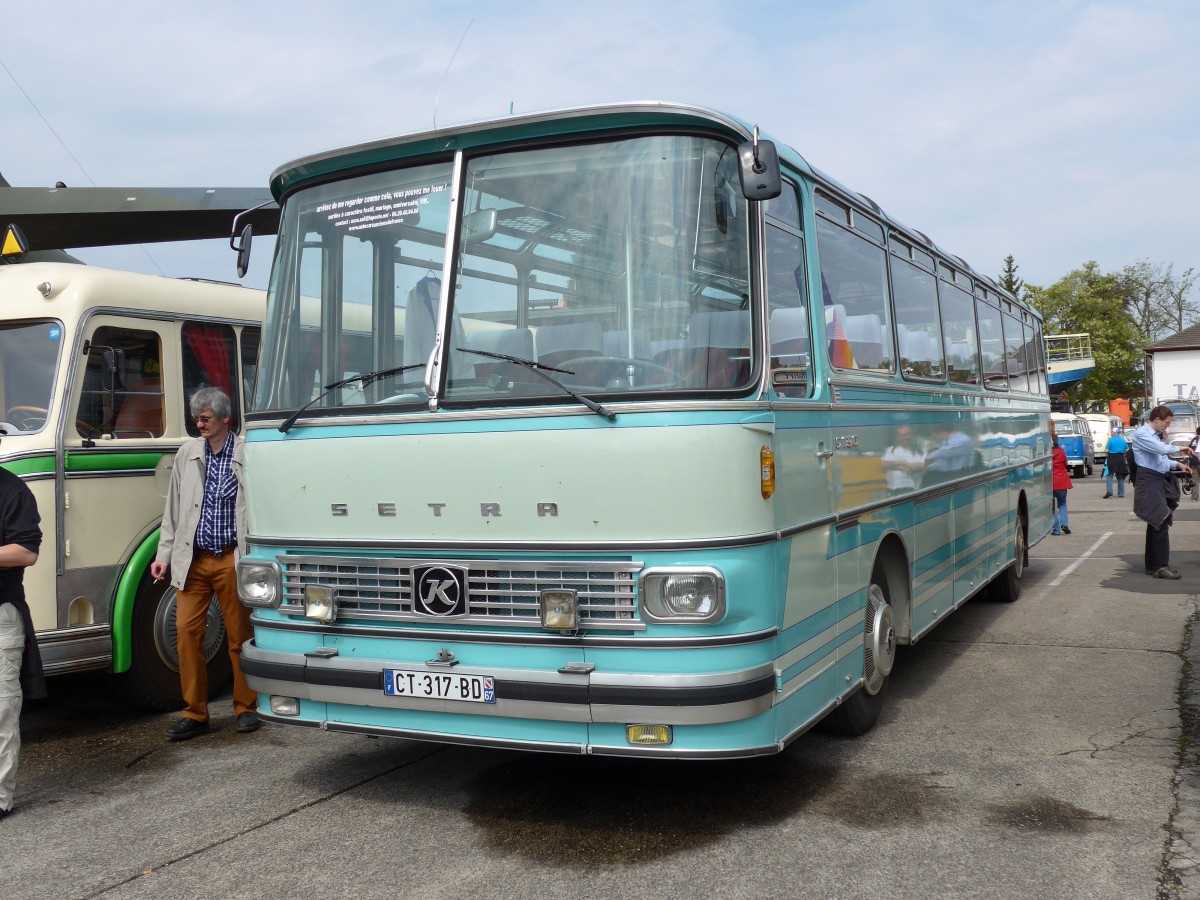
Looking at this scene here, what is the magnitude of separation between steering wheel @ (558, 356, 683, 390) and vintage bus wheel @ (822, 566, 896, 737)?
2.08 meters

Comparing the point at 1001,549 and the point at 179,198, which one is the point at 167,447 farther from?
the point at 1001,549

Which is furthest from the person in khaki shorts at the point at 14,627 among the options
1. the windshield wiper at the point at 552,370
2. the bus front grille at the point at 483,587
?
the windshield wiper at the point at 552,370

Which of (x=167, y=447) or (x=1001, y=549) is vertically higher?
(x=167, y=447)

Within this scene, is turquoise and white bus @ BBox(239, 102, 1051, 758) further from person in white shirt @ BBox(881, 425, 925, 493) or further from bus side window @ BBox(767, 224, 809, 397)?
person in white shirt @ BBox(881, 425, 925, 493)

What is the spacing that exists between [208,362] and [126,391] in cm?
73

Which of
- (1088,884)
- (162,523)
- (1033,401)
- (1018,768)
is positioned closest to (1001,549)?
(1033,401)

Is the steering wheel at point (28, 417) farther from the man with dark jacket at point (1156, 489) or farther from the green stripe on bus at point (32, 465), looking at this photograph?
the man with dark jacket at point (1156, 489)

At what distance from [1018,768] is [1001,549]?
4.81 metres

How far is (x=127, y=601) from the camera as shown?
22.4 ft

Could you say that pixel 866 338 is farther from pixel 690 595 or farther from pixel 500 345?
pixel 690 595

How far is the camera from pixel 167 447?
7.23m

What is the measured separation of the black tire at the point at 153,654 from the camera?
7008 millimetres

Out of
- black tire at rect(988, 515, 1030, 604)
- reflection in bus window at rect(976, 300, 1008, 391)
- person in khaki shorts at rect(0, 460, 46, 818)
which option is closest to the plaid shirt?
person in khaki shorts at rect(0, 460, 46, 818)

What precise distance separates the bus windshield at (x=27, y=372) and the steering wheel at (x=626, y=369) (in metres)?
3.69
